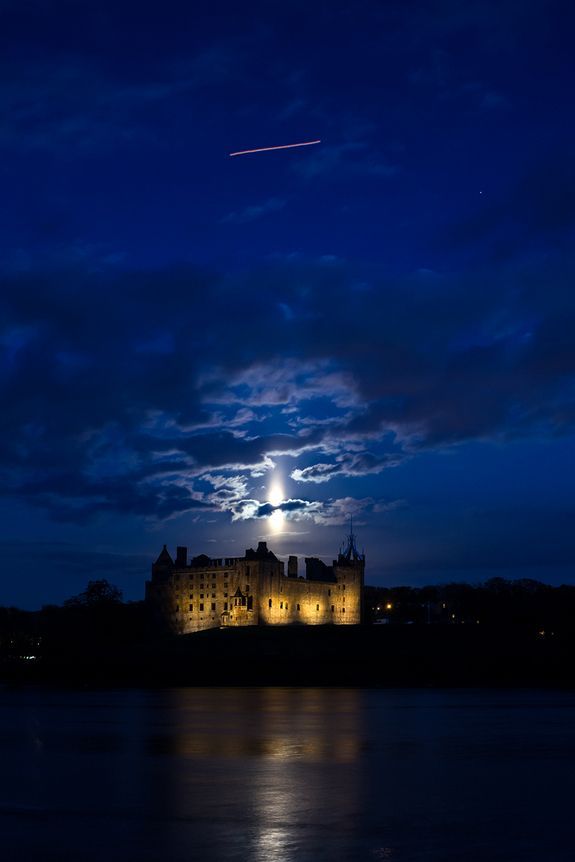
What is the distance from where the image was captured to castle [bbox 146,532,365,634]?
406ft

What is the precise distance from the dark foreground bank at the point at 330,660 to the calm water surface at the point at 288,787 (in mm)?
37584

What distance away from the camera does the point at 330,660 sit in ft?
288

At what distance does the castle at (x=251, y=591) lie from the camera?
124 metres

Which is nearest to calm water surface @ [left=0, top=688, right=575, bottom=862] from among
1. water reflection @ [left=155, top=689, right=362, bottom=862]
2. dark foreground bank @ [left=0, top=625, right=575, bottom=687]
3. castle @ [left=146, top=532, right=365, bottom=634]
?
water reflection @ [left=155, top=689, right=362, bottom=862]

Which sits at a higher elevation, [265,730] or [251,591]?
[251,591]

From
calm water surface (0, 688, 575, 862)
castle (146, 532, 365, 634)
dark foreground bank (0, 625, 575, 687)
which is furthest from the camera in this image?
castle (146, 532, 365, 634)

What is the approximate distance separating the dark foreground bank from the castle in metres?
13.8

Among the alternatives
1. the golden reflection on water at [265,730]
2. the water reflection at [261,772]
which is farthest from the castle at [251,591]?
the water reflection at [261,772]

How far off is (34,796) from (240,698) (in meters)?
37.5

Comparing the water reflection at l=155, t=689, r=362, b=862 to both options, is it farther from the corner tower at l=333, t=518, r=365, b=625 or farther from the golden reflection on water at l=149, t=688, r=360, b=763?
the corner tower at l=333, t=518, r=365, b=625

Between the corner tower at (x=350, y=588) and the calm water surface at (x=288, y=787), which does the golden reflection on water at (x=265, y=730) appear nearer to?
the calm water surface at (x=288, y=787)

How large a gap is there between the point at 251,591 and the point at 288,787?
103894 mm

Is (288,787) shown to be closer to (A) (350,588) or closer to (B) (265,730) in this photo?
(B) (265,730)

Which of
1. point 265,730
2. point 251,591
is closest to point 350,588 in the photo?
point 251,591
